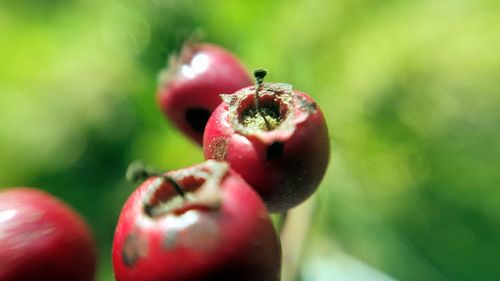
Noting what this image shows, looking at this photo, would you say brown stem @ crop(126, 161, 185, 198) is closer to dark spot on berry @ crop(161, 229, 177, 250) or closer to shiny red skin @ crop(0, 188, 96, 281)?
dark spot on berry @ crop(161, 229, 177, 250)

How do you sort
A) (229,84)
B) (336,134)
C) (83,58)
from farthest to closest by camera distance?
(83,58), (336,134), (229,84)

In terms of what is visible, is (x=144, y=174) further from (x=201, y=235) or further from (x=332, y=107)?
(x=332, y=107)

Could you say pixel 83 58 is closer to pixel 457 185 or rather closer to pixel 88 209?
pixel 88 209

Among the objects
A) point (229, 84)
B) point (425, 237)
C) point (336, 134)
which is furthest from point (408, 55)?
point (229, 84)

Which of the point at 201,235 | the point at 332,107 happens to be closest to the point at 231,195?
the point at 201,235

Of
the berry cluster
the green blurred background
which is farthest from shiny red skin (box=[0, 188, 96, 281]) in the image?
the green blurred background

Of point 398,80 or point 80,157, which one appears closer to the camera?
point 398,80

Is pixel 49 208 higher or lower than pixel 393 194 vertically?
higher
